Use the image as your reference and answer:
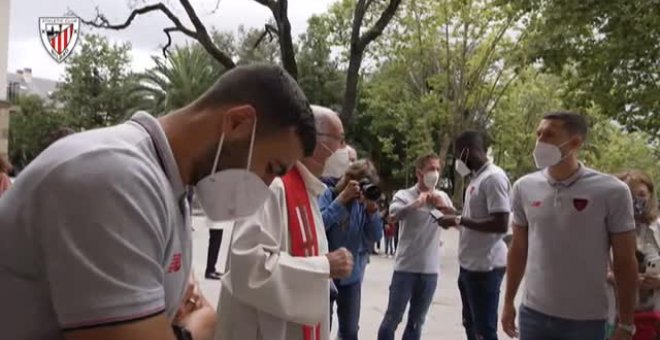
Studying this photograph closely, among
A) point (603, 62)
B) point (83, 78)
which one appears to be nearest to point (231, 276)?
point (603, 62)

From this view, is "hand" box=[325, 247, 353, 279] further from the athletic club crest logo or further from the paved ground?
the athletic club crest logo

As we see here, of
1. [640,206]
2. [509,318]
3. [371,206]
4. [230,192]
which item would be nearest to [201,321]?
[230,192]

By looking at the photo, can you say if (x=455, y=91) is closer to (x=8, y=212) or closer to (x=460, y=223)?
(x=460, y=223)

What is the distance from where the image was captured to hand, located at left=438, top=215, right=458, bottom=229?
20.7 ft

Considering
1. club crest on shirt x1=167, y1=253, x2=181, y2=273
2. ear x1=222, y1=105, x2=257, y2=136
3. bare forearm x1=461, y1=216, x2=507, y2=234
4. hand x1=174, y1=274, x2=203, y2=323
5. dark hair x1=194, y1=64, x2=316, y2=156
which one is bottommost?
bare forearm x1=461, y1=216, x2=507, y2=234

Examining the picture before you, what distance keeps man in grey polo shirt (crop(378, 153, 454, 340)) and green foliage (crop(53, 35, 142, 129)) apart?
42104 mm

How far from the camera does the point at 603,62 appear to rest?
14258 mm

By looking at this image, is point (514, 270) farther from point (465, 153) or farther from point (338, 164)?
point (465, 153)

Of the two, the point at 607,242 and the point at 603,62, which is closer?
the point at 607,242

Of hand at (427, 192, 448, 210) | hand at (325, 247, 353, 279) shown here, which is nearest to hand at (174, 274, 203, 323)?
hand at (325, 247, 353, 279)

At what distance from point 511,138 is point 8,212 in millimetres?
33866

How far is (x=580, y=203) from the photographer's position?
12.9 ft

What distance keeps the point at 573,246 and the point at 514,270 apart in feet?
2.18

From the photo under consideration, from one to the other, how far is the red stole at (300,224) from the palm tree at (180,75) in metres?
42.0
